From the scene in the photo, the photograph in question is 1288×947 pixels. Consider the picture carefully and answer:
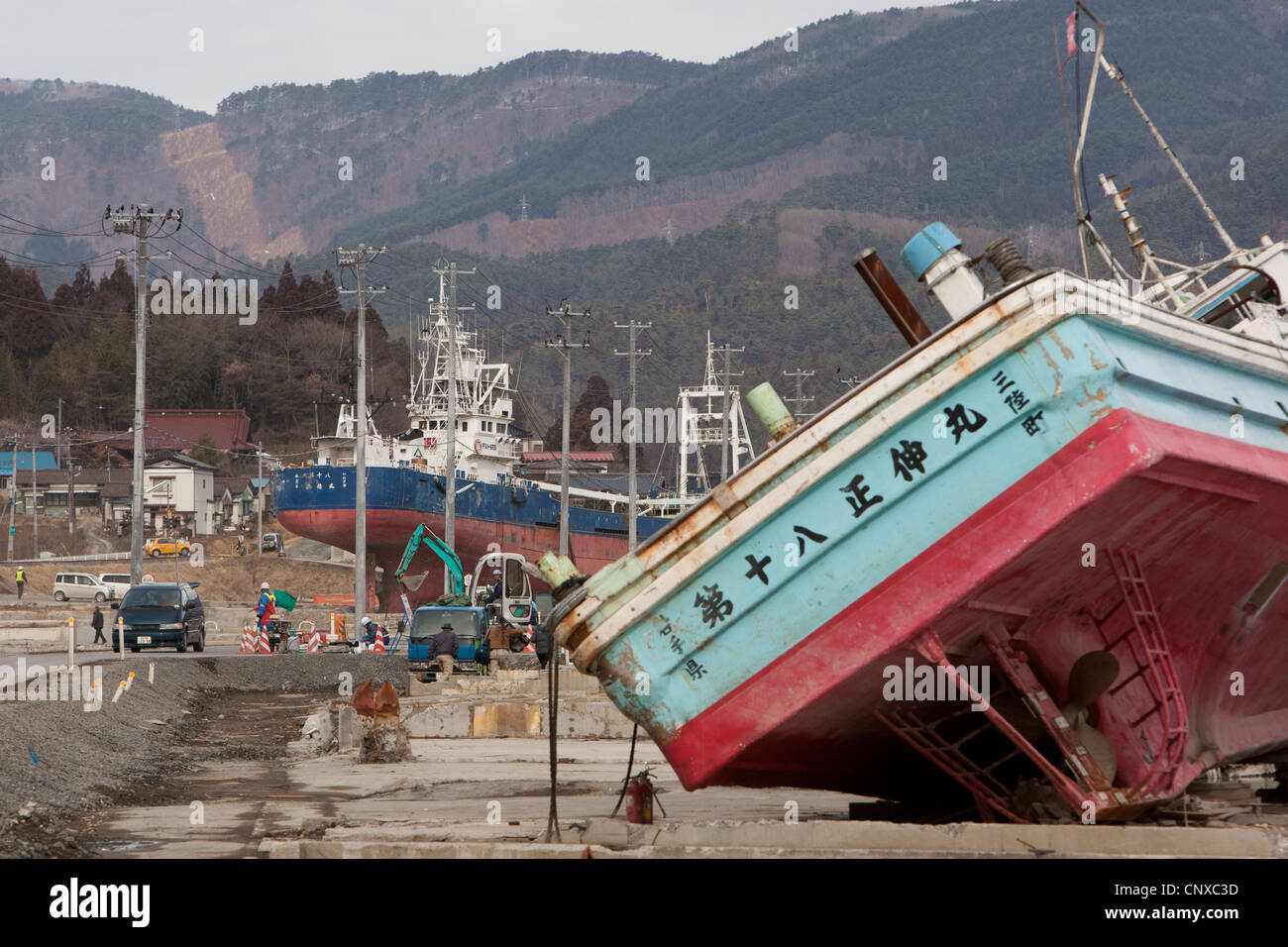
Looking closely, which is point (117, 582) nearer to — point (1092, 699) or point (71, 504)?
point (71, 504)

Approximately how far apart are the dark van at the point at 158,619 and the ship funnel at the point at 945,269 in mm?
23132

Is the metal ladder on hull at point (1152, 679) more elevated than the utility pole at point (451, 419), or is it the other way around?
the utility pole at point (451, 419)

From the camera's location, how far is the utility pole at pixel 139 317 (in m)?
36.0

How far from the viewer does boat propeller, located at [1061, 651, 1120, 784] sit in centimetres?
809

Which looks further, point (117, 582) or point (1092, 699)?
point (117, 582)

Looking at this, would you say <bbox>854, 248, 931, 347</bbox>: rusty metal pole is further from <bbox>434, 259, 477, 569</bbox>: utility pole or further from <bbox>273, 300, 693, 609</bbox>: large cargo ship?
<bbox>273, 300, 693, 609</bbox>: large cargo ship

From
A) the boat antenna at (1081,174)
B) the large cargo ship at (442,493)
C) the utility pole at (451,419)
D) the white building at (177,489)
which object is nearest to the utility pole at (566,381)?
the utility pole at (451,419)

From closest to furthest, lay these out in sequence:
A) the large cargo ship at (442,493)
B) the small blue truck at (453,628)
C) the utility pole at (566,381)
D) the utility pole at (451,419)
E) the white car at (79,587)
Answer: the small blue truck at (453,628) → the utility pole at (451,419) → the utility pole at (566,381) → the white car at (79,587) → the large cargo ship at (442,493)

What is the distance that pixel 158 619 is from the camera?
28969 millimetres

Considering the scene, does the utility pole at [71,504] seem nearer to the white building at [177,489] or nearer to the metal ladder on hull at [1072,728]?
the white building at [177,489]

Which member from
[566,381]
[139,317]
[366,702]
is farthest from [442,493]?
[366,702]

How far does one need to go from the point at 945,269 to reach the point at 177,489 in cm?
8099
